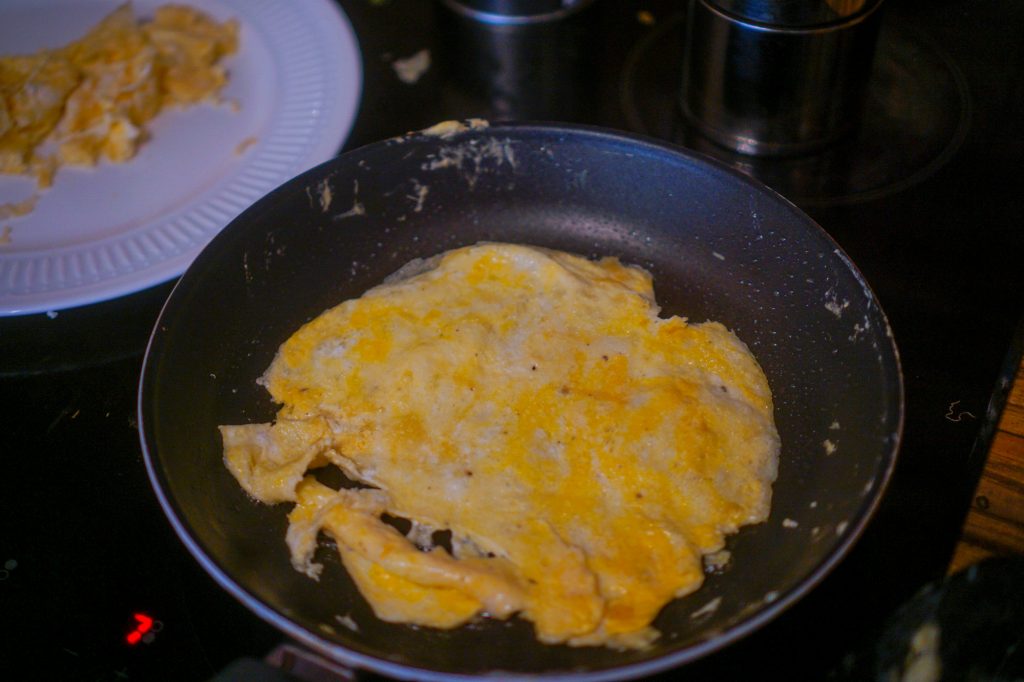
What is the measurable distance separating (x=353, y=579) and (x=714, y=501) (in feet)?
1.40

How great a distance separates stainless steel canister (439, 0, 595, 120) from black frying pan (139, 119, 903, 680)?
35cm

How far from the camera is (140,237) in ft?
4.64

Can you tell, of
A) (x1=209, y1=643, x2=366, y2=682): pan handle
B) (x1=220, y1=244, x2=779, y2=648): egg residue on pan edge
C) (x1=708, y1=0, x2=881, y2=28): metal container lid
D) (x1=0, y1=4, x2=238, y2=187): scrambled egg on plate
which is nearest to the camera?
(x1=209, y1=643, x2=366, y2=682): pan handle

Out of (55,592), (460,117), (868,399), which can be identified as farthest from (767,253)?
(55,592)

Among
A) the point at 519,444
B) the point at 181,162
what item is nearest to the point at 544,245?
the point at 519,444

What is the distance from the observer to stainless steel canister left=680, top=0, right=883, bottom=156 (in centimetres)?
133

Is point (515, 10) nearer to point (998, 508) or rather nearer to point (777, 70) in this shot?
point (777, 70)

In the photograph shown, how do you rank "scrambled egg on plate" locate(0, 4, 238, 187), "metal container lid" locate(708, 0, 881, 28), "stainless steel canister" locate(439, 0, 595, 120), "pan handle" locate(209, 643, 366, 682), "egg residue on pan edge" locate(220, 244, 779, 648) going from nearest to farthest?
"pan handle" locate(209, 643, 366, 682)
"egg residue on pan edge" locate(220, 244, 779, 648)
"metal container lid" locate(708, 0, 881, 28)
"scrambled egg on plate" locate(0, 4, 238, 187)
"stainless steel canister" locate(439, 0, 595, 120)

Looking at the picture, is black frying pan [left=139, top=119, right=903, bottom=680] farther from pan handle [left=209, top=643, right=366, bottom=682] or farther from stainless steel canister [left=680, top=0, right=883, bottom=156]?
stainless steel canister [left=680, top=0, right=883, bottom=156]

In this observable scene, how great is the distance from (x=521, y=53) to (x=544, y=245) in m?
0.55

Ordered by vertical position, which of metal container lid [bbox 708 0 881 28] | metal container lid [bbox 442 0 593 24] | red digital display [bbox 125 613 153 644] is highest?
metal container lid [bbox 708 0 881 28]

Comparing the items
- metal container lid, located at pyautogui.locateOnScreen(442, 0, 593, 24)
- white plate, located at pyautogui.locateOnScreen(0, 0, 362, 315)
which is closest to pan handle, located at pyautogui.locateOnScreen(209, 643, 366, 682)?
white plate, located at pyautogui.locateOnScreen(0, 0, 362, 315)

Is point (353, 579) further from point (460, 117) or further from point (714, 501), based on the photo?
point (460, 117)

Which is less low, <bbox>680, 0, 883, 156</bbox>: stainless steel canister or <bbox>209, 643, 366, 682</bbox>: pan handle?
<bbox>680, 0, 883, 156</bbox>: stainless steel canister
